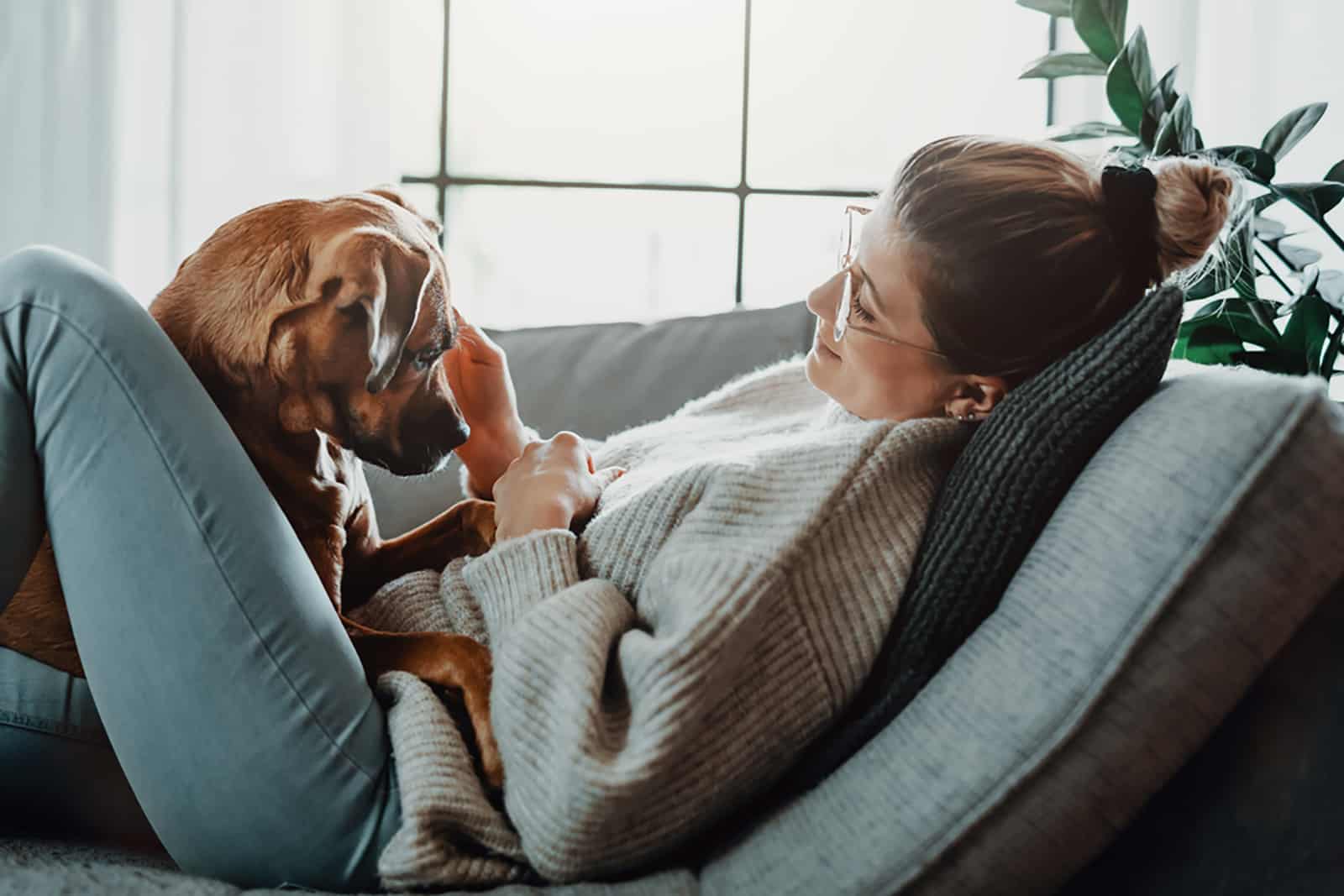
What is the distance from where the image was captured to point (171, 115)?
2615mm

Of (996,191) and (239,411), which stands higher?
(996,191)

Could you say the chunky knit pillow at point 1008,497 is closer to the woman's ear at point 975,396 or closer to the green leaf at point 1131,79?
the woman's ear at point 975,396

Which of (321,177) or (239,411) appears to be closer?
(239,411)

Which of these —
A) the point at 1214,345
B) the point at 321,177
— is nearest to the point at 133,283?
the point at 321,177

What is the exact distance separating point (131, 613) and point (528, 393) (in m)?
0.91

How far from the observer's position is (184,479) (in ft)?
2.97

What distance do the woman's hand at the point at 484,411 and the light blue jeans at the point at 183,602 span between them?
390 millimetres

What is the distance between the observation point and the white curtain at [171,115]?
2564 mm

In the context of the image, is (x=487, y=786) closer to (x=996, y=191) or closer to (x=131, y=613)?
(x=131, y=613)

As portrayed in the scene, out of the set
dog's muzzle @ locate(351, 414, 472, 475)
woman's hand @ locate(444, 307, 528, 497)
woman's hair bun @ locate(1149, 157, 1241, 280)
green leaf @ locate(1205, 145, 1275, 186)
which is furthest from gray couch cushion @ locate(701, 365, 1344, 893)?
green leaf @ locate(1205, 145, 1275, 186)

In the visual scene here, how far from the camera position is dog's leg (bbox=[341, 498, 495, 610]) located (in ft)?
4.07

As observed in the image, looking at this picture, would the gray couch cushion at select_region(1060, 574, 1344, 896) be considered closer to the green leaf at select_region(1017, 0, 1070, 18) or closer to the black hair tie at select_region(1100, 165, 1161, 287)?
the black hair tie at select_region(1100, 165, 1161, 287)

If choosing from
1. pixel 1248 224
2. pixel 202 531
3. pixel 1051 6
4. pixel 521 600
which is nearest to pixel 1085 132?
pixel 1051 6

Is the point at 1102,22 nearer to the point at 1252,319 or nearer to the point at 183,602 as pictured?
the point at 1252,319
